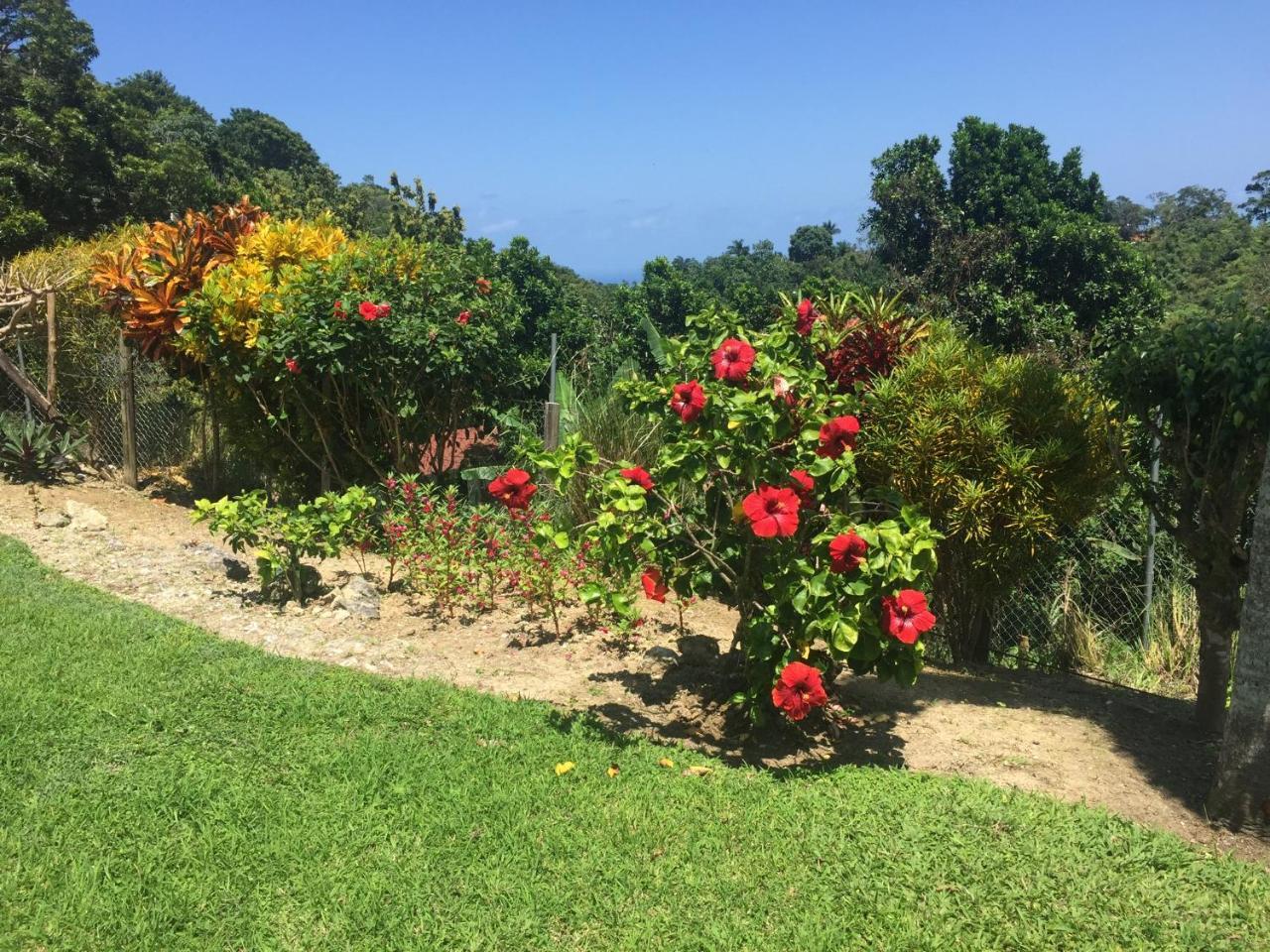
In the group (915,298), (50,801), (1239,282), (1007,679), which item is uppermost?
(1239,282)

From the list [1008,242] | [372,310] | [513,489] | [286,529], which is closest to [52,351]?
[372,310]

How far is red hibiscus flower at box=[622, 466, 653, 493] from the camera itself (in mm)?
4062

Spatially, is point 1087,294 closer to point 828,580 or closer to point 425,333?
point 425,333

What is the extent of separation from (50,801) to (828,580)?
312cm

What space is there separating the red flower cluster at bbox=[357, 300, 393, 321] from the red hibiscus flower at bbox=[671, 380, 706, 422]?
4075mm

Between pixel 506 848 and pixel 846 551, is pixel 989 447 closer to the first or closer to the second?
pixel 846 551

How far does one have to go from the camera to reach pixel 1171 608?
6301mm

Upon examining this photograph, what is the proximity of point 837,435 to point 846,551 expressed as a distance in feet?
1.62

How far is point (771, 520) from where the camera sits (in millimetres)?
3656

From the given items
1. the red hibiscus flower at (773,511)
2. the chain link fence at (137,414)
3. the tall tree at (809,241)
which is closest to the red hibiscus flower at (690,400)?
the red hibiscus flower at (773,511)

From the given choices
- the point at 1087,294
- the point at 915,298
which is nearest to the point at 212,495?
the point at 915,298

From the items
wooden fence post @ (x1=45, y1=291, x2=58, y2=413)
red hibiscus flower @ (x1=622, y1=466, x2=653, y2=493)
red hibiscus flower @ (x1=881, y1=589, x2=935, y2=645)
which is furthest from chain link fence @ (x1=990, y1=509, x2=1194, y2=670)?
wooden fence post @ (x1=45, y1=291, x2=58, y2=413)

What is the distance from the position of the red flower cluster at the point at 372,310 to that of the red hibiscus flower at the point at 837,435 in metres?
4.44

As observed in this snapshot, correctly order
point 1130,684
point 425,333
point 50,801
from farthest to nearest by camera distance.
Answer: point 425,333 → point 1130,684 → point 50,801
